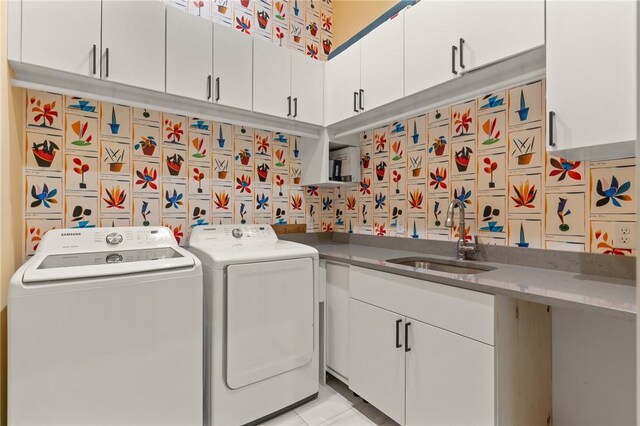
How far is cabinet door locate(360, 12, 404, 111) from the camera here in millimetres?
1947

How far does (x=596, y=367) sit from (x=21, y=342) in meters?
2.45

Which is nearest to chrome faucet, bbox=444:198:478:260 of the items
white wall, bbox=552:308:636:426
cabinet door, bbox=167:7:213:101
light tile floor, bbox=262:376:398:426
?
white wall, bbox=552:308:636:426

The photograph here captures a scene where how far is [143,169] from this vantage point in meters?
2.12

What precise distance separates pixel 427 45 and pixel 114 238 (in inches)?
83.2

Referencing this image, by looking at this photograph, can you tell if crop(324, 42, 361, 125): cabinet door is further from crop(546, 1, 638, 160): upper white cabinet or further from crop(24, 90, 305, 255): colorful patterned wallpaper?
crop(546, 1, 638, 160): upper white cabinet

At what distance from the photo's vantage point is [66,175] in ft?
6.19

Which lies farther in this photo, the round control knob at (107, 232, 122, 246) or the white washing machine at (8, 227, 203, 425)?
the round control knob at (107, 232, 122, 246)

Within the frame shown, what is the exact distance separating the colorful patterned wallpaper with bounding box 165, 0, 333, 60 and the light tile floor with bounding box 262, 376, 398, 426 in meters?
2.76

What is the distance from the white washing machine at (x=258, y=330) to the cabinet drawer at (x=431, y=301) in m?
0.36

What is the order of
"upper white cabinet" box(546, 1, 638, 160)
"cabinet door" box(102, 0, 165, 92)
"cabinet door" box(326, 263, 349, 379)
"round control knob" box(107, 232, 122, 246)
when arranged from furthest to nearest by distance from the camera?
"cabinet door" box(326, 263, 349, 379) → "round control knob" box(107, 232, 122, 246) → "cabinet door" box(102, 0, 165, 92) → "upper white cabinet" box(546, 1, 638, 160)

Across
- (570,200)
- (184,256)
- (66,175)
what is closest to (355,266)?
(184,256)

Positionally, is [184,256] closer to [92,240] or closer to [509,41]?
[92,240]

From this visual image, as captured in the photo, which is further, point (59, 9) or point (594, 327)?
point (59, 9)

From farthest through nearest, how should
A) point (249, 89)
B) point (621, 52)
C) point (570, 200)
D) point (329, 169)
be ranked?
point (329, 169)
point (249, 89)
point (570, 200)
point (621, 52)
